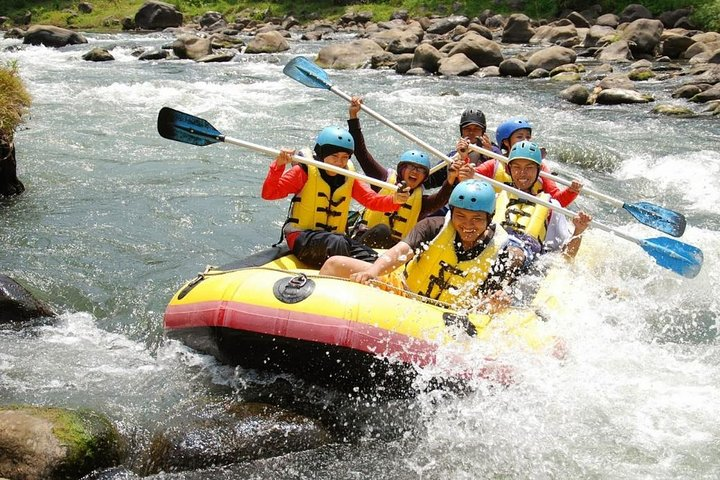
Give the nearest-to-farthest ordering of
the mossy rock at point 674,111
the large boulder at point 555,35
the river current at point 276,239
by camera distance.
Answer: the river current at point 276,239 → the mossy rock at point 674,111 → the large boulder at point 555,35

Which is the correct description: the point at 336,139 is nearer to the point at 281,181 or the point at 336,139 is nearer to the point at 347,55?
the point at 281,181

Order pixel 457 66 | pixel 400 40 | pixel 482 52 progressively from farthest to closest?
pixel 400 40, pixel 482 52, pixel 457 66

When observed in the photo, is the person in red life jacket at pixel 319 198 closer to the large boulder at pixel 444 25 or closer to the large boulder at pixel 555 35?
the large boulder at pixel 555 35

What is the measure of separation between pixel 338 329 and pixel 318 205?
1.39 m

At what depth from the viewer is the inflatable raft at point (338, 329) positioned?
13.6ft

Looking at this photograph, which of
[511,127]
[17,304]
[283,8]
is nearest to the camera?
[17,304]

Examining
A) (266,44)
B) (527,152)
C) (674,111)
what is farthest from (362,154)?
(266,44)

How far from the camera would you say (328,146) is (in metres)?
5.24

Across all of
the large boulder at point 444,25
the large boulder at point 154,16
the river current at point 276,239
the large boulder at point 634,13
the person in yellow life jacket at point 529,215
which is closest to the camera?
the river current at point 276,239

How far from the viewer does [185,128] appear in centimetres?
552

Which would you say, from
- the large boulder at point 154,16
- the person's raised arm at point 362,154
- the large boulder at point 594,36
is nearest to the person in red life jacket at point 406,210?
the person's raised arm at point 362,154

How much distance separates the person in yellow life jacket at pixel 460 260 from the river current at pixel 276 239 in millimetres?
447

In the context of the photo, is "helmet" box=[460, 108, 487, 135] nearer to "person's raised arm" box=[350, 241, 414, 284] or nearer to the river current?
the river current

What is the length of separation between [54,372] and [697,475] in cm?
356
